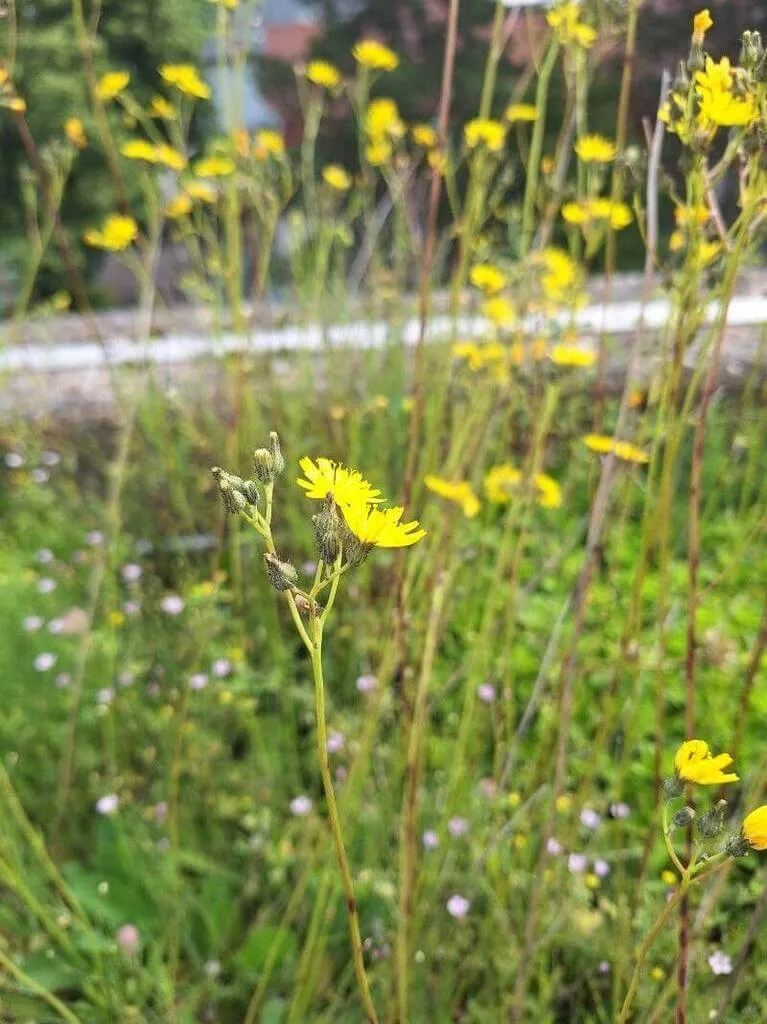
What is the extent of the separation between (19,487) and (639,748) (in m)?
1.50

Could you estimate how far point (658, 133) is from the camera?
0.65 m

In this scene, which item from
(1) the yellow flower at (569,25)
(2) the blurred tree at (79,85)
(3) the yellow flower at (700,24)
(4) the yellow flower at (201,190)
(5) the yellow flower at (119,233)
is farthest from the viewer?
(2) the blurred tree at (79,85)

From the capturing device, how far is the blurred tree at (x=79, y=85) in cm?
632

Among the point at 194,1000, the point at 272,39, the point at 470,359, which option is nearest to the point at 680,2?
the point at 470,359

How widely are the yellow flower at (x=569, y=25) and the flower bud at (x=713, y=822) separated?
2.21 ft

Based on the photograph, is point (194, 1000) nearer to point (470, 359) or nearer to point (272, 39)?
point (470, 359)

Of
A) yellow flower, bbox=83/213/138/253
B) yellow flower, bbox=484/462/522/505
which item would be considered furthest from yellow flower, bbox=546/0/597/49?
yellow flower, bbox=83/213/138/253

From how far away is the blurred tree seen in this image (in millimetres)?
6320

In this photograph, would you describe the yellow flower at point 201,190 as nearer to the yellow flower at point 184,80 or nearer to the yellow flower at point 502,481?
the yellow flower at point 184,80

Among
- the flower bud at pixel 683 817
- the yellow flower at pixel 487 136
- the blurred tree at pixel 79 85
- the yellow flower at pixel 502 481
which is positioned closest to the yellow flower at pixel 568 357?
the yellow flower at pixel 502 481

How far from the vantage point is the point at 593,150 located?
106 cm

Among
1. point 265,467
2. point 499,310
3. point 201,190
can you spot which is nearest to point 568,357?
point 499,310

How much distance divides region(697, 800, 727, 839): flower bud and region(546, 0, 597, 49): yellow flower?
67 cm

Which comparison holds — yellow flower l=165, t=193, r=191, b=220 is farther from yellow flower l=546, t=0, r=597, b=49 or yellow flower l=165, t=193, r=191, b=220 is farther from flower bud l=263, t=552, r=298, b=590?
flower bud l=263, t=552, r=298, b=590
